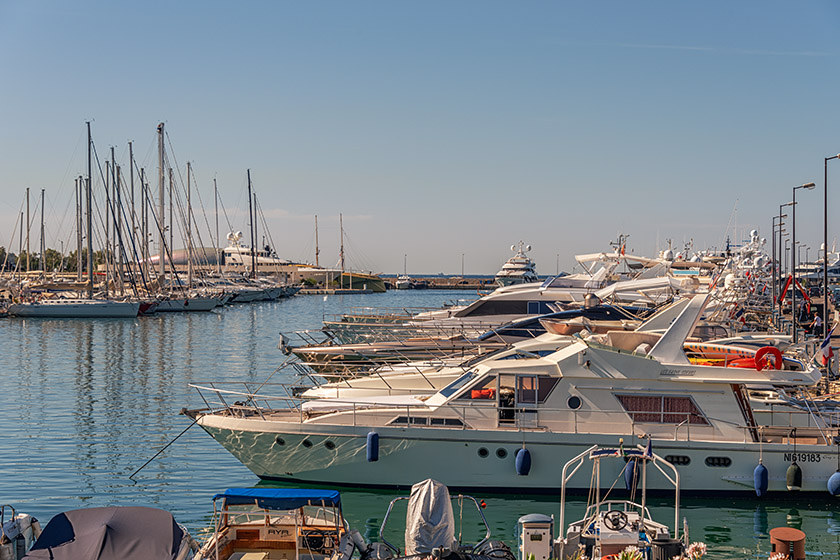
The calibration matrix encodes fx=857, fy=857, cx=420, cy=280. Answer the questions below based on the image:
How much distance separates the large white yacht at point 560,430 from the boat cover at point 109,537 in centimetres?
566

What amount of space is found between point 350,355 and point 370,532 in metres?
14.9

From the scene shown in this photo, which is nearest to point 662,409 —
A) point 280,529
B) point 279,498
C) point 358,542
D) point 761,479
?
point 761,479

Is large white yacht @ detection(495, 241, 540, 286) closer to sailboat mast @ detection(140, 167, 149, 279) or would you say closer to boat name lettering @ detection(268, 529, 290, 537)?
sailboat mast @ detection(140, 167, 149, 279)

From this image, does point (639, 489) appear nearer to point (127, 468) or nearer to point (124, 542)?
point (124, 542)

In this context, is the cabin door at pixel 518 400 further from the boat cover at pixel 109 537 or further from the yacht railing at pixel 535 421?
the boat cover at pixel 109 537

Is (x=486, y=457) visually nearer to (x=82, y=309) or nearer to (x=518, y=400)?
(x=518, y=400)

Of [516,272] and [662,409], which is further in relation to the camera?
[516,272]

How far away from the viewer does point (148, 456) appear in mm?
21344

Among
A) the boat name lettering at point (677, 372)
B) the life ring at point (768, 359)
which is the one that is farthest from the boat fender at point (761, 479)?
the boat name lettering at point (677, 372)

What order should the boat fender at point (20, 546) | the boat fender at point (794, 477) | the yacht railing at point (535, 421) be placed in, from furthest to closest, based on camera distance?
the yacht railing at point (535, 421), the boat fender at point (794, 477), the boat fender at point (20, 546)

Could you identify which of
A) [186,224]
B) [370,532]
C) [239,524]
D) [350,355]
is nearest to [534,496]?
[370,532]

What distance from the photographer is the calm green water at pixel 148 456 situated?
16016 mm

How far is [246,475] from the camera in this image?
1917 cm

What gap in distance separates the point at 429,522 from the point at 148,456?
11667 mm
